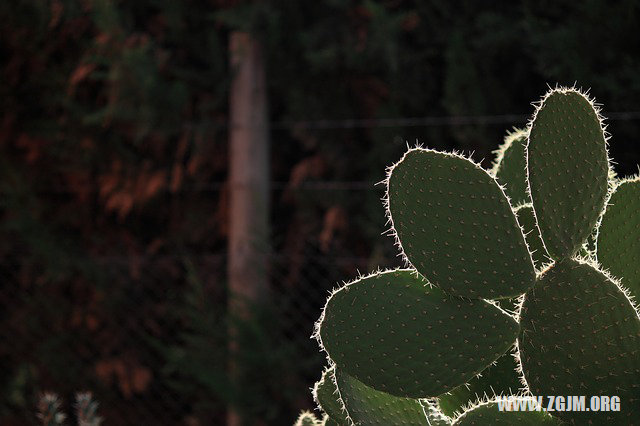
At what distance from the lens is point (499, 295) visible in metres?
0.73

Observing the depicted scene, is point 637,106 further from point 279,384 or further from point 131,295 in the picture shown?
point 131,295

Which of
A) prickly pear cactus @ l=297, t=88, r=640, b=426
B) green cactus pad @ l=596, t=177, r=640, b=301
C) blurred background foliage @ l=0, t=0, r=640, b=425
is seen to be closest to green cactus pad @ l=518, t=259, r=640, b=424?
prickly pear cactus @ l=297, t=88, r=640, b=426

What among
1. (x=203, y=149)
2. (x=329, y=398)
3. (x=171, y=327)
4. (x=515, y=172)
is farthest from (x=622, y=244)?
(x=171, y=327)

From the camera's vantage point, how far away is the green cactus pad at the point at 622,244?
814mm

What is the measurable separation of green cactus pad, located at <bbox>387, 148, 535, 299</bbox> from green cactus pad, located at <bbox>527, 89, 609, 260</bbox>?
3 cm

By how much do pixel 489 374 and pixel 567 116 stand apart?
0.82ft

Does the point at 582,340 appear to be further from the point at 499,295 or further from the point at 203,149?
the point at 203,149

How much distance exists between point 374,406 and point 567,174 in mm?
260

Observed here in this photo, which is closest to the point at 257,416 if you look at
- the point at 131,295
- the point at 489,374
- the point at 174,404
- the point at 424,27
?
the point at 174,404

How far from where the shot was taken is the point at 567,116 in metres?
0.77

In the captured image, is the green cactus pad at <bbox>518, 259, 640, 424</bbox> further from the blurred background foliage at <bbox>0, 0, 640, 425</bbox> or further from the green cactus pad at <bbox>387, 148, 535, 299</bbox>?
the blurred background foliage at <bbox>0, 0, 640, 425</bbox>

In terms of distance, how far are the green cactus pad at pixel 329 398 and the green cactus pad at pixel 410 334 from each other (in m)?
0.10

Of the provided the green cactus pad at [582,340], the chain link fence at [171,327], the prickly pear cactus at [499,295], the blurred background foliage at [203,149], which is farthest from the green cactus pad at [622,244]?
the chain link fence at [171,327]

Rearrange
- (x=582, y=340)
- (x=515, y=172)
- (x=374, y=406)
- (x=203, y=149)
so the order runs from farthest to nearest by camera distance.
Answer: (x=203, y=149), (x=515, y=172), (x=374, y=406), (x=582, y=340)
